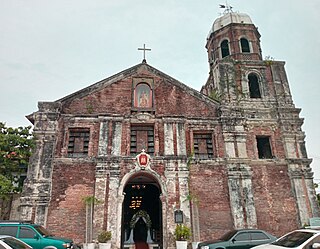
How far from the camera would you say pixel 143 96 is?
1648 cm

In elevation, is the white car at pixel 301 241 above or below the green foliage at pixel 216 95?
below

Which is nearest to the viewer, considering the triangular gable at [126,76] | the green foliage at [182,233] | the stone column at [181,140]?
the green foliage at [182,233]

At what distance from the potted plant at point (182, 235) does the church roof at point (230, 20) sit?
13.6m

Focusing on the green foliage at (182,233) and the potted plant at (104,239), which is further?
the green foliage at (182,233)

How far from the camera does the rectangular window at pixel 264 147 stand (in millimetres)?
16266

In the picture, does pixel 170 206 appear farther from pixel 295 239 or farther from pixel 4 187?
pixel 4 187

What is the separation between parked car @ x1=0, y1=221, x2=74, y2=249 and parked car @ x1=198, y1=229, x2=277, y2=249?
4934 millimetres

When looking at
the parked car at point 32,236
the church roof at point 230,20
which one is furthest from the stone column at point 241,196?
the church roof at point 230,20

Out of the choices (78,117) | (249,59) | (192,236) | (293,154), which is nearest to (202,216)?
(192,236)

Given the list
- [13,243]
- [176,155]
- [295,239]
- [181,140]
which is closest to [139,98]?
[181,140]

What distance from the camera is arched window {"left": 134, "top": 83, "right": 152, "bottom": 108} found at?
1623cm

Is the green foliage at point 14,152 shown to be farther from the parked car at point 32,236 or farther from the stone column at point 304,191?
the stone column at point 304,191

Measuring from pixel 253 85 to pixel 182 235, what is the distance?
10686 millimetres

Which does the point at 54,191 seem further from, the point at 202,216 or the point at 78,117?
the point at 202,216
